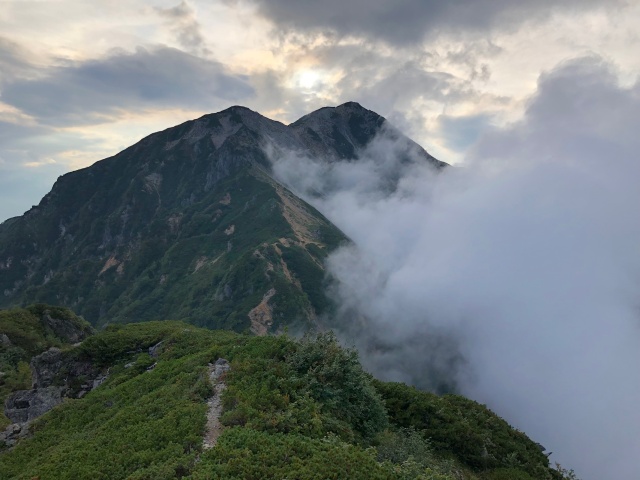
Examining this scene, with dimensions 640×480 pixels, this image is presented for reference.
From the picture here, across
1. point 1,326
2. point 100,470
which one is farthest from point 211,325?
point 100,470

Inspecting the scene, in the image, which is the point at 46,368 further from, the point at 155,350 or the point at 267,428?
the point at 267,428

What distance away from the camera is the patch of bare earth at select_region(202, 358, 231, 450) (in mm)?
19667

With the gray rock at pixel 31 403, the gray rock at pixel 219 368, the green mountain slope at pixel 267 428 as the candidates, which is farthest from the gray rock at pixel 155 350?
the gray rock at pixel 219 368

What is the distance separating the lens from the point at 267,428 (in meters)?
19.7

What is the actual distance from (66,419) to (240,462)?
60.7 ft

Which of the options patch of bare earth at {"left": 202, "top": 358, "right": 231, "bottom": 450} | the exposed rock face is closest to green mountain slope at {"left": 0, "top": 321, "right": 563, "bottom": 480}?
patch of bare earth at {"left": 202, "top": 358, "right": 231, "bottom": 450}

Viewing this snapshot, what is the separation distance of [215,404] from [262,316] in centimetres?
13938

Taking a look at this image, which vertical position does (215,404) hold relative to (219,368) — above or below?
below

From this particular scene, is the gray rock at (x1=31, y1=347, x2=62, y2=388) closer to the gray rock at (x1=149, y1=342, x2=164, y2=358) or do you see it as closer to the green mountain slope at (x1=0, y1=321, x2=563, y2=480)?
the green mountain slope at (x1=0, y1=321, x2=563, y2=480)

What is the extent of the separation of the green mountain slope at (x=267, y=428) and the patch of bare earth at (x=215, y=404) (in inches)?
6.7

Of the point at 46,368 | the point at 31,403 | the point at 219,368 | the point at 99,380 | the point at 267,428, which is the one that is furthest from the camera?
the point at 46,368

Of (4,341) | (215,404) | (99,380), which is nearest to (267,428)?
(215,404)

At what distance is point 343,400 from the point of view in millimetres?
24000

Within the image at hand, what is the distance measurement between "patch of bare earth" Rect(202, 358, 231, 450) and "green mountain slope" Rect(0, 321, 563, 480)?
0.17 m
